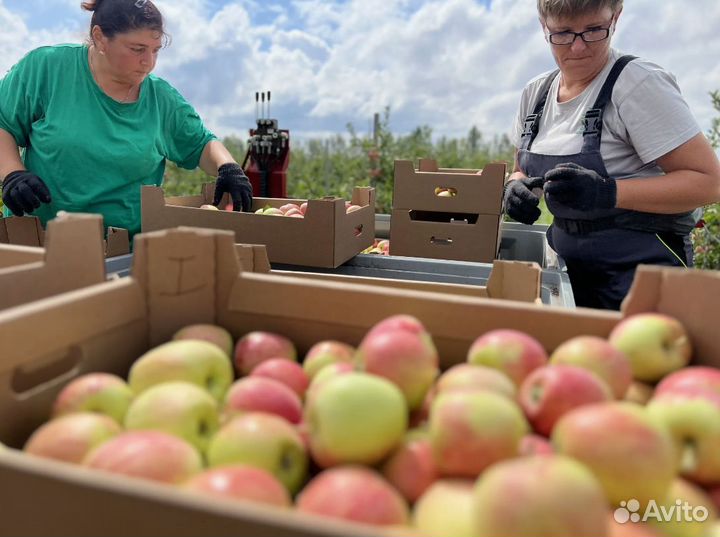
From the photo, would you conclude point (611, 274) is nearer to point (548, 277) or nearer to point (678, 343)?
point (548, 277)

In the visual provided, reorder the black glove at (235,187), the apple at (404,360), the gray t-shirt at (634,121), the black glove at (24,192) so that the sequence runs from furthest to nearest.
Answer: the black glove at (235,187), the black glove at (24,192), the gray t-shirt at (634,121), the apple at (404,360)

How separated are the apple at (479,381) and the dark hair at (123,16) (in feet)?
7.66

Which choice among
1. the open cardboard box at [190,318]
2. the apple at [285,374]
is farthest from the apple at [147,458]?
the apple at [285,374]

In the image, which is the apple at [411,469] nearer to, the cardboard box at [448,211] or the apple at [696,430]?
the apple at [696,430]

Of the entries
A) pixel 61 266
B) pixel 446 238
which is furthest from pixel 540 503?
pixel 446 238

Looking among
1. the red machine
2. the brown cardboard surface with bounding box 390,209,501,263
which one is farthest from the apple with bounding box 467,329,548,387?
the red machine

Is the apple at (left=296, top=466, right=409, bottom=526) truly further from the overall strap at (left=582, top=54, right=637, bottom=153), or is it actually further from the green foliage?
the green foliage

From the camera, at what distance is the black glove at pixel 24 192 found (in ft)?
7.32

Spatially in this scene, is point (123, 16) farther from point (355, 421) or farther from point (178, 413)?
point (355, 421)

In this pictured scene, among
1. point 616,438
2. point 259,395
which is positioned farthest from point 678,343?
point 259,395

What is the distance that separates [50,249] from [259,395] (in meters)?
0.58

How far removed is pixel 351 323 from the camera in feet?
3.91

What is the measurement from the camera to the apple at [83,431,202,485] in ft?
2.45

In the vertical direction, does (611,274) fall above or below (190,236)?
below
